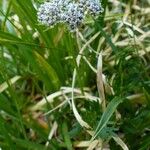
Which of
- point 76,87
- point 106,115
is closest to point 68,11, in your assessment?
point 106,115

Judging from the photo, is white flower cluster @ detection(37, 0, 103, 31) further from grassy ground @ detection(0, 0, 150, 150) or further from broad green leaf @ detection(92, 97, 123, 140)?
broad green leaf @ detection(92, 97, 123, 140)

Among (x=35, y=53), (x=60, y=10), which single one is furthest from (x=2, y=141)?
(x=60, y=10)

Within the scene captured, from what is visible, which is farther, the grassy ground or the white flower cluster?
the grassy ground

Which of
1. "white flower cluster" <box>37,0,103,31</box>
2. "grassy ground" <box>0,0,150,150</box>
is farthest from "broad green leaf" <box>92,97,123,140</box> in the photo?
"white flower cluster" <box>37,0,103,31</box>

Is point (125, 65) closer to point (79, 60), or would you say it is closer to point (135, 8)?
point (79, 60)

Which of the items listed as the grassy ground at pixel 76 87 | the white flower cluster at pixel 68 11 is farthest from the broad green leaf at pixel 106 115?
the white flower cluster at pixel 68 11

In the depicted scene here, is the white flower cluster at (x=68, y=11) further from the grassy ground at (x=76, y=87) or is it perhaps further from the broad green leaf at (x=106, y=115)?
the broad green leaf at (x=106, y=115)

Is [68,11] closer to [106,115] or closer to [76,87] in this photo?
[106,115]

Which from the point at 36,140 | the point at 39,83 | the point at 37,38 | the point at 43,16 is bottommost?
the point at 36,140
